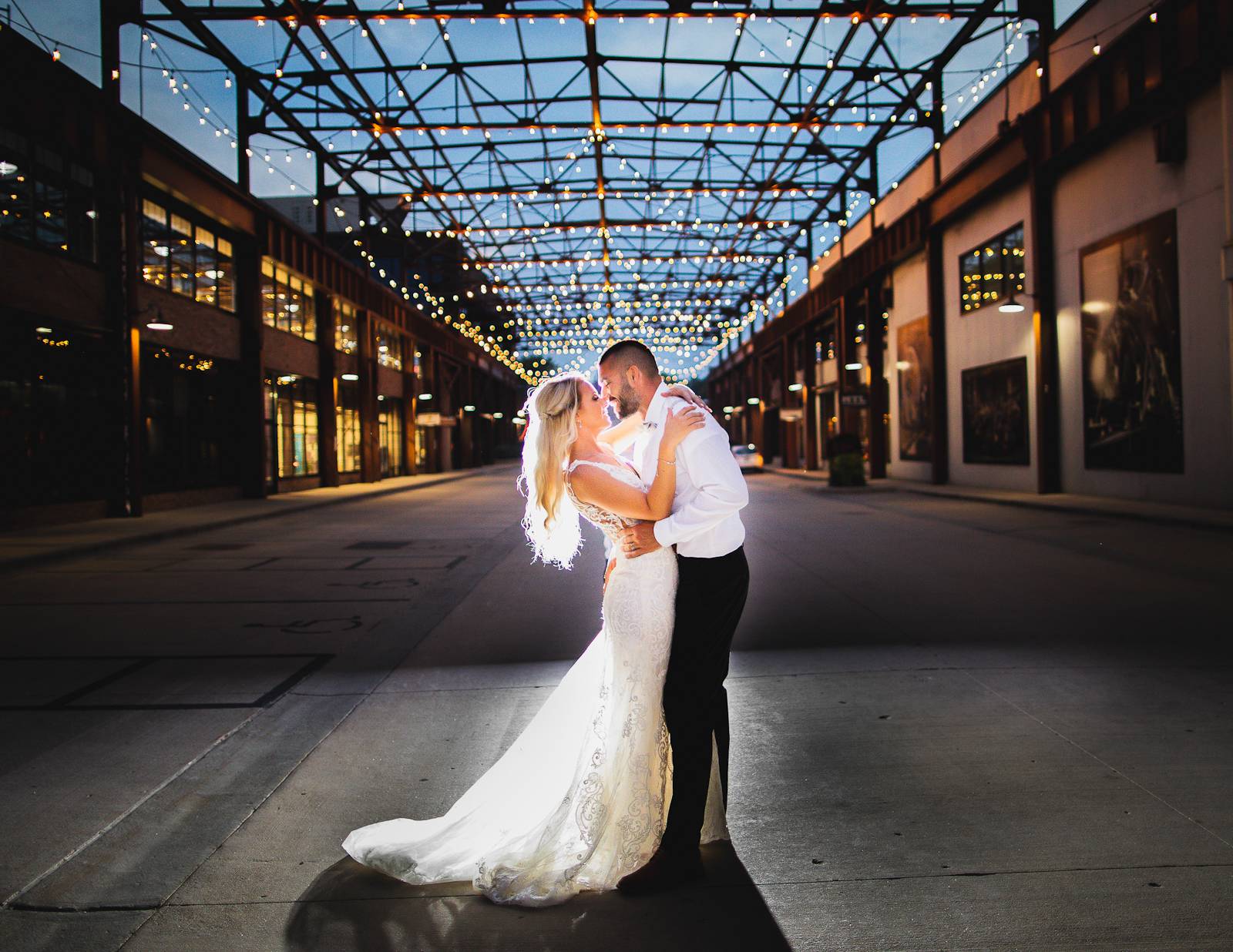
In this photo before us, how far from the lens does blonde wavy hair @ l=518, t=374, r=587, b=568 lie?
3.73 meters

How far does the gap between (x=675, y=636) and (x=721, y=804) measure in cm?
74

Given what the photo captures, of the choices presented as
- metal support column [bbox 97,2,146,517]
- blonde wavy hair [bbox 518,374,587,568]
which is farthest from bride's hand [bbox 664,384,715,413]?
metal support column [bbox 97,2,146,517]

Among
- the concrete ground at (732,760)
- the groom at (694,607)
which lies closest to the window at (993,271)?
the concrete ground at (732,760)

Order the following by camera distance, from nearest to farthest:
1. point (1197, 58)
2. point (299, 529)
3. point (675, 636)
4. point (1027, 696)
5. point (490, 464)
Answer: point (675, 636), point (1027, 696), point (1197, 58), point (299, 529), point (490, 464)

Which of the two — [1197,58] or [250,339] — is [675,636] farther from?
[250,339]

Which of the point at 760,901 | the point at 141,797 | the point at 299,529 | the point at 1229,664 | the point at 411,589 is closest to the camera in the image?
the point at 760,901

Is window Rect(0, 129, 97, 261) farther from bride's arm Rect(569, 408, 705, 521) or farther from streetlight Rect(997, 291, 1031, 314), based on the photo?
streetlight Rect(997, 291, 1031, 314)

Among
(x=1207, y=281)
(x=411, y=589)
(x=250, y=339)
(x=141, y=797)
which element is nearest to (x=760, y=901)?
(x=141, y=797)

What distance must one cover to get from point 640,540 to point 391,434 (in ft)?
146

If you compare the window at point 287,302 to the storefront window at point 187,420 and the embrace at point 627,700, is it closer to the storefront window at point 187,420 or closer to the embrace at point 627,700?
the storefront window at point 187,420

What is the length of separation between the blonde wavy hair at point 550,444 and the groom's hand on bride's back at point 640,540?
0.27 metres

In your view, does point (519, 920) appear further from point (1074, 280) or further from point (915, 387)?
point (915, 387)

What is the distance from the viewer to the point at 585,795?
354 centimetres

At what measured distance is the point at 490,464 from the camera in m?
72.7
